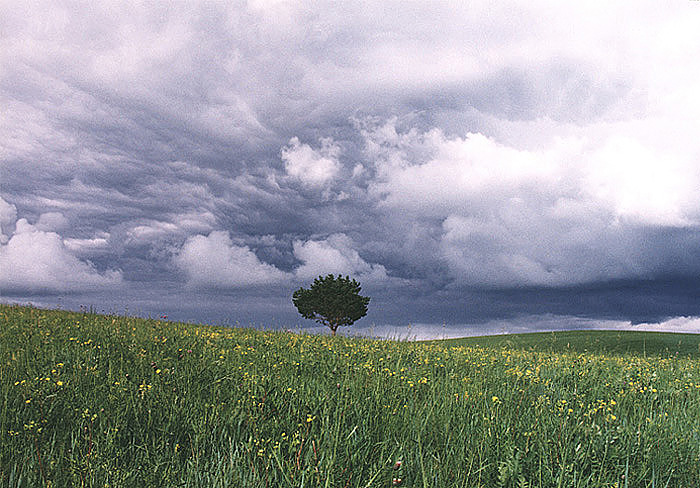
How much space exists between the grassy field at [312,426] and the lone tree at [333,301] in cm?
3992

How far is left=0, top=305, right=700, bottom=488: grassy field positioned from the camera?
12.2ft

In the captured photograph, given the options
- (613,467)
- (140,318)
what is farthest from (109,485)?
(140,318)

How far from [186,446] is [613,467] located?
12.7 feet

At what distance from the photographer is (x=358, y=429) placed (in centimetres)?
449

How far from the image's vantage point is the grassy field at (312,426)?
372 centimetres

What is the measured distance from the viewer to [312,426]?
4.48 m

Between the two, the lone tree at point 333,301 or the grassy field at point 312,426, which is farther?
the lone tree at point 333,301

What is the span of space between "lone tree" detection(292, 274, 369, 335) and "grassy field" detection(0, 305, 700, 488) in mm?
39920

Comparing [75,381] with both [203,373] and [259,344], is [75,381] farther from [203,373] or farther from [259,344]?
[259,344]

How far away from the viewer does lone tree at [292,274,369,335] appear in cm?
4753

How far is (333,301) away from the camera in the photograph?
4722 centimetres

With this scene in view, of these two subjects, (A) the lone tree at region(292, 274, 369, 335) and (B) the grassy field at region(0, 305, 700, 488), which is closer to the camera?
(B) the grassy field at region(0, 305, 700, 488)

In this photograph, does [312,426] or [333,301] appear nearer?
[312,426]

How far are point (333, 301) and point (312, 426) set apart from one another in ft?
141
